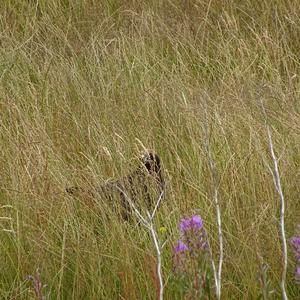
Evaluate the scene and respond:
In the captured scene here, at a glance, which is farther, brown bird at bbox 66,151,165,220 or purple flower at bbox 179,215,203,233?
brown bird at bbox 66,151,165,220

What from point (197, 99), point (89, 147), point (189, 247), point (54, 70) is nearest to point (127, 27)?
point (54, 70)

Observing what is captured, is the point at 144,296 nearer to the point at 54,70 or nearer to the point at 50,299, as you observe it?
the point at 50,299

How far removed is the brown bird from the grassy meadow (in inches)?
1.9

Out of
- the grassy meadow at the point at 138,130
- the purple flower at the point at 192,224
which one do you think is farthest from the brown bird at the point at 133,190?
the purple flower at the point at 192,224

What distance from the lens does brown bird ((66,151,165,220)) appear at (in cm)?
318

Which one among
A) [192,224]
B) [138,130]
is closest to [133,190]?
[138,130]

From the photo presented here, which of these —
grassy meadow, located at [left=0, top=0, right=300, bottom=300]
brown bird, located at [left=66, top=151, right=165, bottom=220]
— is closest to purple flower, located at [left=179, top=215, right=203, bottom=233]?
grassy meadow, located at [left=0, top=0, right=300, bottom=300]

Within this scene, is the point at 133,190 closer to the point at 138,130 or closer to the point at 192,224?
the point at 138,130

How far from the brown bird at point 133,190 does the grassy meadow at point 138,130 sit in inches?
1.9

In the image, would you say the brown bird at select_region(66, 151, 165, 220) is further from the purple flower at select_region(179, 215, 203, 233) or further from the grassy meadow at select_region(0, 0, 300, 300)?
the purple flower at select_region(179, 215, 203, 233)

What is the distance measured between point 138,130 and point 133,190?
3.10 feet

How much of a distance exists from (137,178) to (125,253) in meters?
0.37

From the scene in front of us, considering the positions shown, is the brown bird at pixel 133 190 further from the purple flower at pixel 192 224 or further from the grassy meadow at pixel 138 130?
the purple flower at pixel 192 224

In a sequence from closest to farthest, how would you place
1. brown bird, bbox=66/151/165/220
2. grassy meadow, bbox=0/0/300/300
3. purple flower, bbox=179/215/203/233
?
purple flower, bbox=179/215/203/233, grassy meadow, bbox=0/0/300/300, brown bird, bbox=66/151/165/220
